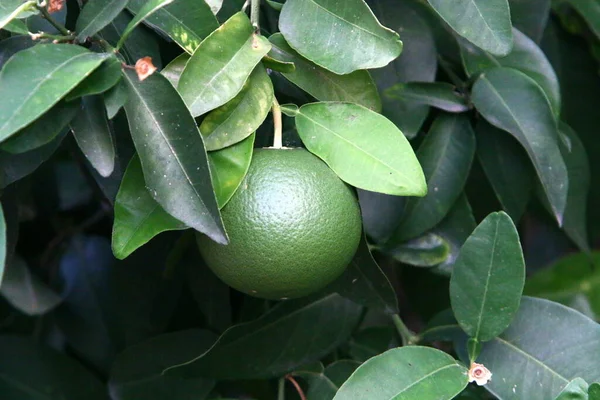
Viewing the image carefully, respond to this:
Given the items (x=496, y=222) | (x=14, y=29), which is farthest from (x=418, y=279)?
(x=14, y=29)

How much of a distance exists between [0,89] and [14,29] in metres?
0.09

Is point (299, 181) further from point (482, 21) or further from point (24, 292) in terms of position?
point (24, 292)

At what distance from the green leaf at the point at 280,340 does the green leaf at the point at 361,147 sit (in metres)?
0.28

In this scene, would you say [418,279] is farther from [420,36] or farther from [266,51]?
[266,51]

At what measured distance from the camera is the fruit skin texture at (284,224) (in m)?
0.77

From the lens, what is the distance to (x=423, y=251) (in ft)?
3.33

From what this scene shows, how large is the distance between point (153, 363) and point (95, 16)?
1.74 feet

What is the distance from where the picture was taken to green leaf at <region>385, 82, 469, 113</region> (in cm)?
97

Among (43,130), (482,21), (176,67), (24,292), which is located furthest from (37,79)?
(24,292)

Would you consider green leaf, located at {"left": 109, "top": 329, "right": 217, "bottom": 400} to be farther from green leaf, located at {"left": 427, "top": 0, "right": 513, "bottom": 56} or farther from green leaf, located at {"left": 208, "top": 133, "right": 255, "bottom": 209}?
green leaf, located at {"left": 427, "top": 0, "right": 513, "bottom": 56}

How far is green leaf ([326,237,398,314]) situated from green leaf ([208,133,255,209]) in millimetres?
210

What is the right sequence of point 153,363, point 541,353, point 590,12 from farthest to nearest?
point 590,12 → point 153,363 → point 541,353

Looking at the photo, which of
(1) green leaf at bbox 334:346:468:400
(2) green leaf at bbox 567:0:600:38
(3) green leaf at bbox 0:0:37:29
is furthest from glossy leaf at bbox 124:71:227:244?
(2) green leaf at bbox 567:0:600:38

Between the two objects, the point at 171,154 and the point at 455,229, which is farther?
the point at 455,229
